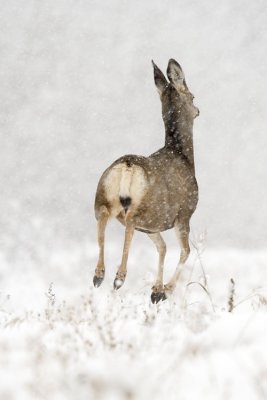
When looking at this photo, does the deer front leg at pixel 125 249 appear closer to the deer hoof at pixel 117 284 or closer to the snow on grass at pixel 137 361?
the deer hoof at pixel 117 284

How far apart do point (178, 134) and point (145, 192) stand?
6.70 ft

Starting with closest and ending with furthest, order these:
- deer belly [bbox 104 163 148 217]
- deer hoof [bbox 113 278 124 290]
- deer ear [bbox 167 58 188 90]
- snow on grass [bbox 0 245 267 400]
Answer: snow on grass [bbox 0 245 267 400] → deer hoof [bbox 113 278 124 290] → deer belly [bbox 104 163 148 217] → deer ear [bbox 167 58 188 90]

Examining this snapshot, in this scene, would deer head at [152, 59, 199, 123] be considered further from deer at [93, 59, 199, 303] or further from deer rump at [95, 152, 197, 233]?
deer rump at [95, 152, 197, 233]

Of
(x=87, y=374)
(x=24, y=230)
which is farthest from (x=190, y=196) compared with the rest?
(x=24, y=230)

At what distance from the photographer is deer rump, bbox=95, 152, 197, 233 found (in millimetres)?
7406

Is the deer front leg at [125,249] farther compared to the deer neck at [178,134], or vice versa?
the deer neck at [178,134]

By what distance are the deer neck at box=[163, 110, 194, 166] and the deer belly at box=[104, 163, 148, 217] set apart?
1.77 m

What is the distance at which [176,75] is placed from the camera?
968 cm

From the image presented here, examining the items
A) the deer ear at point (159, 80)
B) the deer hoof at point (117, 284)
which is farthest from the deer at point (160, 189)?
the deer hoof at point (117, 284)

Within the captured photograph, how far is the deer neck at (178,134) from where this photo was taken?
9.20 m

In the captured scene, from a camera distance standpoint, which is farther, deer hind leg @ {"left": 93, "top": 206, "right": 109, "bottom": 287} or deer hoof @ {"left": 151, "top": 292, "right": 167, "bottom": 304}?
deer hoof @ {"left": 151, "top": 292, "right": 167, "bottom": 304}

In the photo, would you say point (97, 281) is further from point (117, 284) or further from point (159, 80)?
point (159, 80)

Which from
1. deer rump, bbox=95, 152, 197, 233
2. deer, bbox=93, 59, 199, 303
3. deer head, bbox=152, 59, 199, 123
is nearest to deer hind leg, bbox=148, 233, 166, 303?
deer, bbox=93, 59, 199, 303

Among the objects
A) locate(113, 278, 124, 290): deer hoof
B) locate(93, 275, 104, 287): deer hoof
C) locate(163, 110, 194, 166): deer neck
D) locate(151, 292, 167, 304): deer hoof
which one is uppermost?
locate(163, 110, 194, 166): deer neck
